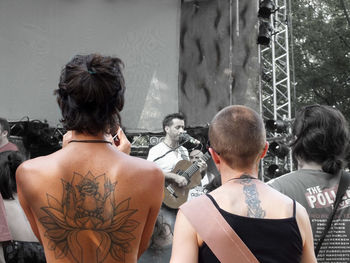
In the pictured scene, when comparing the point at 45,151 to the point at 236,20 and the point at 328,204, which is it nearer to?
the point at 236,20

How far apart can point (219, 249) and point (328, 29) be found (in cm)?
2204

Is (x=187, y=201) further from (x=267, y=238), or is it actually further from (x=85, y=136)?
(x=267, y=238)

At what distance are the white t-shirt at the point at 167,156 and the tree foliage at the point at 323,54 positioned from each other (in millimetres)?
15504

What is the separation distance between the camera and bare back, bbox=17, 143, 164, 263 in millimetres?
2307

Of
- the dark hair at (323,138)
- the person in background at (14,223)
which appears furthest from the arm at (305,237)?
the person in background at (14,223)

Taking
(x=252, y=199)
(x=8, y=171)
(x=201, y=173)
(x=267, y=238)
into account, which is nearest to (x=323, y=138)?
(x=252, y=199)

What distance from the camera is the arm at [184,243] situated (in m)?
1.87

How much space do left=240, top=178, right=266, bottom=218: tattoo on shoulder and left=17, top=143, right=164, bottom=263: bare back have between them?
54cm

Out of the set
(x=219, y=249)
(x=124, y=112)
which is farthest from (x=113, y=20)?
(x=219, y=249)

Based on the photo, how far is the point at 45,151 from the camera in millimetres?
8812

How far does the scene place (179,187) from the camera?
6.62 metres

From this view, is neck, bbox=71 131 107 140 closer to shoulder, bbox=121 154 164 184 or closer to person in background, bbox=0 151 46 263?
shoulder, bbox=121 154 164 184

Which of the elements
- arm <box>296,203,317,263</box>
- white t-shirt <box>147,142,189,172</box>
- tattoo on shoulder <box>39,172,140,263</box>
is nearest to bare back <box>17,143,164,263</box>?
tattoo on shoulder <box>39,172,140,263</box>

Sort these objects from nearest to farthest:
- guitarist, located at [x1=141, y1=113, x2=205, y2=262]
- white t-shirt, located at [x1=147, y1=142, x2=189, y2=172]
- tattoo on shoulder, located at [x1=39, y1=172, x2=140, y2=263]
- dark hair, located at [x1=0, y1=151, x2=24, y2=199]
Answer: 1. tattoo on shoulder, located at [x1=39, y1=172, x2=140, y2=263]
2. dark hair, located at [x1=0, y1=151, x2=24, y2=199]
3. guitarist, located at [x1=141, y1=113, x2=205, y2=262]
4. white t-shirt, located at [x1=147, y1=142, x2=189, y2=172]
